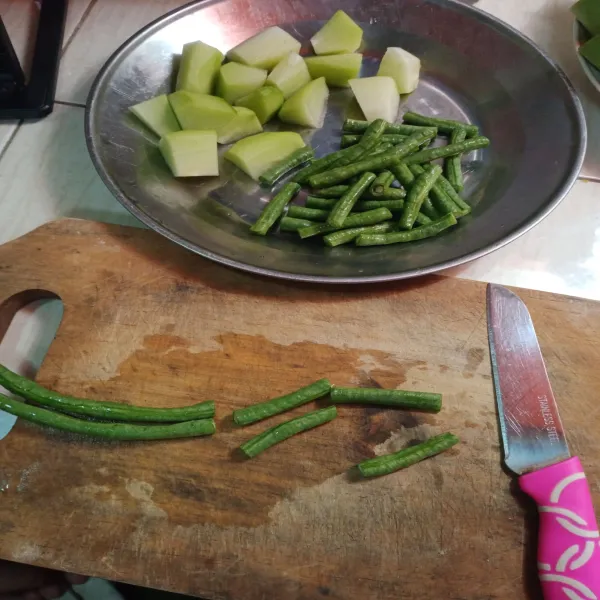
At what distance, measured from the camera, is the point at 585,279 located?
2.10 meters

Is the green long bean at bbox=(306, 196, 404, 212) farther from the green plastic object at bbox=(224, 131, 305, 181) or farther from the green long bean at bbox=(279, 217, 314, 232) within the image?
the green plastic object at bbox=(224, 131, 305, 181)

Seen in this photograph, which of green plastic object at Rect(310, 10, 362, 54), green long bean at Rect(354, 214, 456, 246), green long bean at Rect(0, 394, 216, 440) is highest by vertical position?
green plastic object at Rect(310, 10, 362, 54)

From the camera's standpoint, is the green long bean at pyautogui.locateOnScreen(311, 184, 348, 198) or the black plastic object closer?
the green long bean at pyautogui.locateOnScreen(311, 184, 348, 198)

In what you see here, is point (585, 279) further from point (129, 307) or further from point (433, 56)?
point (129, 307)

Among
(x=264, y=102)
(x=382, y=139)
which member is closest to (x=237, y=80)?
(x=264, y=102)

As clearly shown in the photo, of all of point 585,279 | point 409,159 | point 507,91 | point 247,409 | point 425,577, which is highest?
point 507,91

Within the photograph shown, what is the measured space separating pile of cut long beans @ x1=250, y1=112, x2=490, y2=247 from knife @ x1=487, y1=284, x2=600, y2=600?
39 cm

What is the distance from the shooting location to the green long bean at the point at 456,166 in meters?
2.21

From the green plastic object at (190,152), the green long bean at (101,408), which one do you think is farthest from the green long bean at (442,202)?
the green long bean at (101,408)

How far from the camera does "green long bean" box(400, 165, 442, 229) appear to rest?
2.04 metres

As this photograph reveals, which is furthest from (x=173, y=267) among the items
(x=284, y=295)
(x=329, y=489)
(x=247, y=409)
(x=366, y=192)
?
(x=329, y=489)

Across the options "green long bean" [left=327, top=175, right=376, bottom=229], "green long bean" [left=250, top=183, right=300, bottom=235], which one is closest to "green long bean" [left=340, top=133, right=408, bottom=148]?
"green long bean" [left=327, top=175, right=376, bottom=229]

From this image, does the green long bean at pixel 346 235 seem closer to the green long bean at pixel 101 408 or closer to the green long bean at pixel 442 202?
the green long bean at pixel 442 202

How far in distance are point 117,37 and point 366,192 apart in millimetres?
1587
